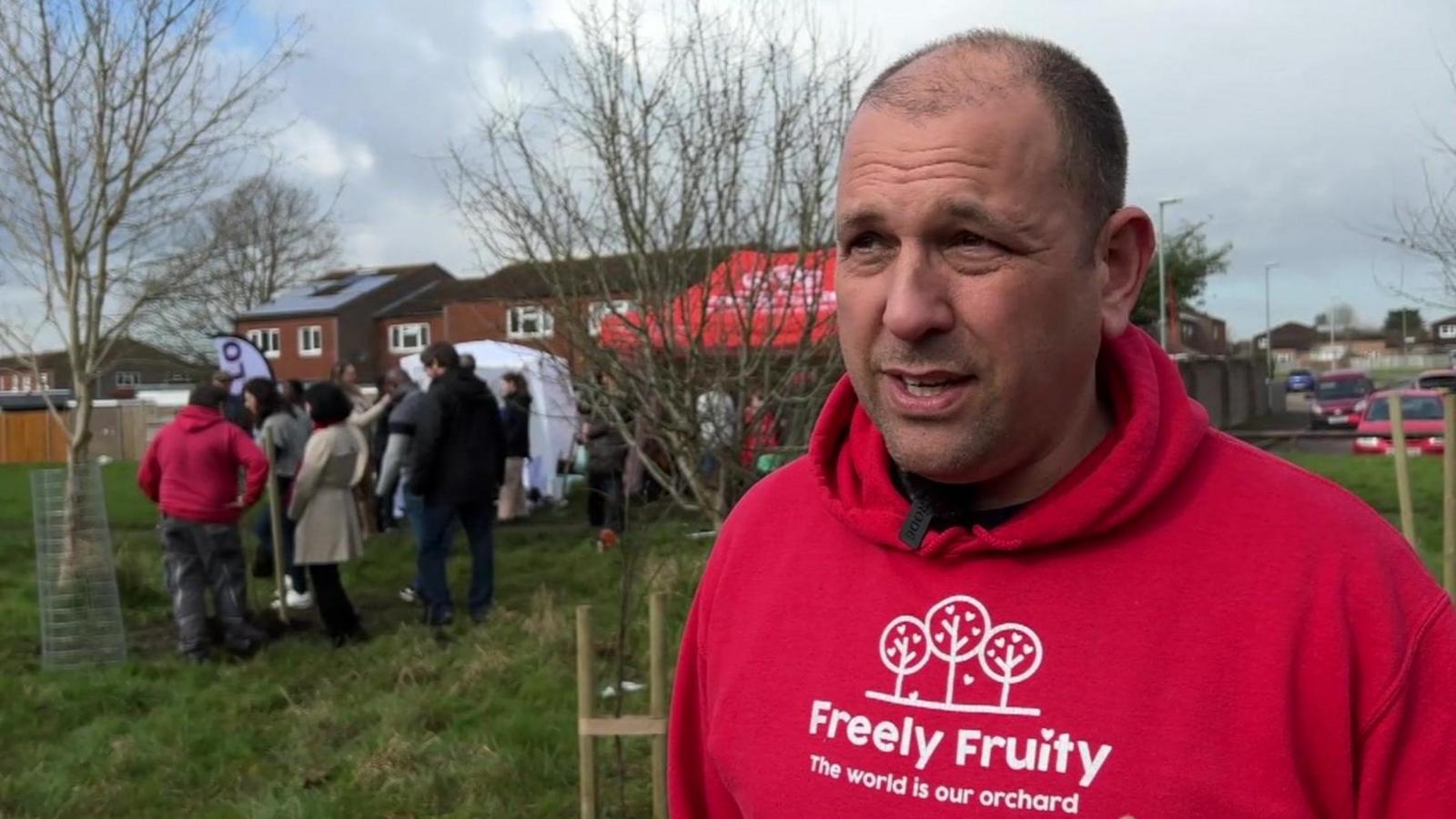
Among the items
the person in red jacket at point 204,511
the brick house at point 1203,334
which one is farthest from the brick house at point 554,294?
the brick house at point 1203,334

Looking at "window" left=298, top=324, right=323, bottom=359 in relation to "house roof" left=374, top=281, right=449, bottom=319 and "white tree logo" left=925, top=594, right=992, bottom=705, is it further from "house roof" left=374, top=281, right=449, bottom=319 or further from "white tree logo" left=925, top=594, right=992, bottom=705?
"white tree logo" left=925, top=594, right=992, bottom=705

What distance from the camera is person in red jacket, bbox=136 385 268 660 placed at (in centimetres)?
823

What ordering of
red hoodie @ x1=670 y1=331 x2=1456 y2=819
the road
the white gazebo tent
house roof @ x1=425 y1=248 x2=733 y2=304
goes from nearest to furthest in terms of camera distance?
1. red hoodie @ x1=670 y1=331 x2=1456 y2=819
2. house roof @ x1=425 y1=248 x2=733 y2=304
3. the white gazebo tent
4. the road

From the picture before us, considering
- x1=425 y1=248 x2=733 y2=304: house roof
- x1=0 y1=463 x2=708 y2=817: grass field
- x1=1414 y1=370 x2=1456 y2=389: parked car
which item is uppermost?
x1=425 y1=248 x2=733 y2=304: house roof

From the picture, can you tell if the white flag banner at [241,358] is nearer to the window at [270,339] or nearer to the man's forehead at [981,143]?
the man's forehead at [981,143]

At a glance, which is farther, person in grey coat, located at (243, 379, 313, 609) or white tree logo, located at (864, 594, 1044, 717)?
person in grey coat, located at (243, 379, 313, 609)

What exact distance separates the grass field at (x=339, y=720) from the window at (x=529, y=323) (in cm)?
A: 121

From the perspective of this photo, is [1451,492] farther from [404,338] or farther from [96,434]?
[404,338]

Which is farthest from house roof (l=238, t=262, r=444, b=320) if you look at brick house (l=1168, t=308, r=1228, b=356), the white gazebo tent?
the white gazebo tent

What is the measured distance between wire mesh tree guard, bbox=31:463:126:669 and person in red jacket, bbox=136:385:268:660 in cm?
42

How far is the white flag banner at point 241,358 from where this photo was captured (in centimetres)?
1027

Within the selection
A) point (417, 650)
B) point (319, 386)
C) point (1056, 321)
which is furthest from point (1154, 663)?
point (319, 386)

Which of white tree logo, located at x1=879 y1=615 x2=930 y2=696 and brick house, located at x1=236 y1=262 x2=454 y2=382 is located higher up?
brick house, located at x1=236 y1=262 x2=454 y2=382

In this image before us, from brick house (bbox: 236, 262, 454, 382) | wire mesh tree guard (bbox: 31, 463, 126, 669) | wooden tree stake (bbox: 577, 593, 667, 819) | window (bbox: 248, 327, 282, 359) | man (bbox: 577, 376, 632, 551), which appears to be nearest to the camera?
wooden tree stake (bbox: 577, 593, 667, 819)
